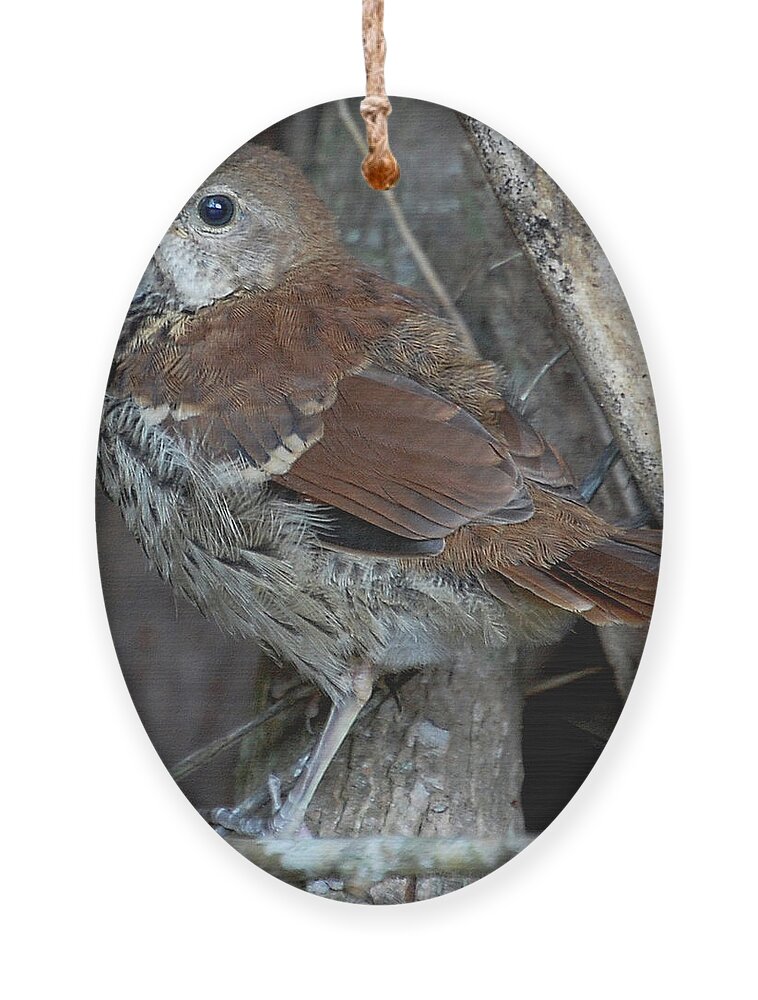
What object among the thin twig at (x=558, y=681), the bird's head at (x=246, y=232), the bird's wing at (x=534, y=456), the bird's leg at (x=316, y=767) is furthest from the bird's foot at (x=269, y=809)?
the bird's head at (x=246, y=232)

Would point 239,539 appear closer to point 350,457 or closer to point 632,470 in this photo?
point 350,457

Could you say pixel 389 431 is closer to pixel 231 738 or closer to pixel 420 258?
pixel 420 258

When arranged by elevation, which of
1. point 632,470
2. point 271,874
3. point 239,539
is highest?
point 632,470

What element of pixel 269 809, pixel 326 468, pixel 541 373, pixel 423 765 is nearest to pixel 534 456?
pixel 541 373

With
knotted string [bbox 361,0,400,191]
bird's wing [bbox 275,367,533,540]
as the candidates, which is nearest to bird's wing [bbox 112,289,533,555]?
bird's wing [bbox 275,367,533,540]

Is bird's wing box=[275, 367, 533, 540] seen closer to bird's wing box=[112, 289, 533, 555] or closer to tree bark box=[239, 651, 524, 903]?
bird's wing box=[112, 289, 533, 555]

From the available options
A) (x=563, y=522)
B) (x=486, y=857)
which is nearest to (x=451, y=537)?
(x=563, y=522)

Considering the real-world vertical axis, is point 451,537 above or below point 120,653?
above
